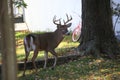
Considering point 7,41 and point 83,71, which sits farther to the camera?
point 83,71

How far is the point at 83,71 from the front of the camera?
880 centimetres

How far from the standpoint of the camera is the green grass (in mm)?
8211

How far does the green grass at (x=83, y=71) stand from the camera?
8.21 meters

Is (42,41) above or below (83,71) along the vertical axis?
above

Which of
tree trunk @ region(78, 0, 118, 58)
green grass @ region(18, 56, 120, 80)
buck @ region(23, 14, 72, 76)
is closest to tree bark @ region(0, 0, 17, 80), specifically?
green grass @ region(18, 56, 120, 80)

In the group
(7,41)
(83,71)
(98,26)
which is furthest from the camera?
(98,26)

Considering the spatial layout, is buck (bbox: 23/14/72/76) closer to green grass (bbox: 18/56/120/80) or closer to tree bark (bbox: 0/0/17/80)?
green grass (bbox: 18/56/120/80)

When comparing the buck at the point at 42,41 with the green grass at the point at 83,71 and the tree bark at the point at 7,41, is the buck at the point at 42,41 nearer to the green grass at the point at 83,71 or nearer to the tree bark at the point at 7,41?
the green grass at the point at 83,71

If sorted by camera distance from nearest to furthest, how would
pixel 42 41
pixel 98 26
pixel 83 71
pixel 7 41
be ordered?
pixel 7 41 < pixel 83 71 < pixel 42 41 < pixel 98 26

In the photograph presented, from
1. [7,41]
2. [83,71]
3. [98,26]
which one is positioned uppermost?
[7,41]

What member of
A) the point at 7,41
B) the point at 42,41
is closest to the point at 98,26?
the point at 42,41

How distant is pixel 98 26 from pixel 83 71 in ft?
6.68

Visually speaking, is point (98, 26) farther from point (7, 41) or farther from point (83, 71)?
point (7, 41)

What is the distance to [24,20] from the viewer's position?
1908cm
